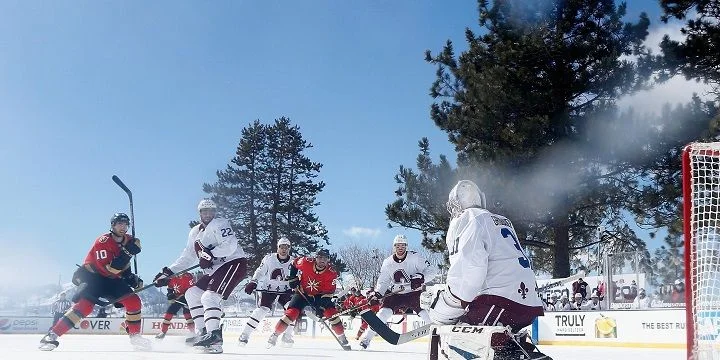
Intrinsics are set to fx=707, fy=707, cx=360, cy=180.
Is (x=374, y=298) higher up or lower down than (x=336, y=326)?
higher up

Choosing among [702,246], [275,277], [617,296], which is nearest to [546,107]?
[617,296]

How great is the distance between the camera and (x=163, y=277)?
25.9 ft

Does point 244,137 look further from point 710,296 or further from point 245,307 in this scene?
point 710,296

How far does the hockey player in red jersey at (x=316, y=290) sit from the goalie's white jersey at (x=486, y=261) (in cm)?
610

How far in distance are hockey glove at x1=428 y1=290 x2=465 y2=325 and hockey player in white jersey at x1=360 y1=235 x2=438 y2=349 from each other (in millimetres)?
5818

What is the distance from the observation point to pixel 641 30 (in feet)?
73.4

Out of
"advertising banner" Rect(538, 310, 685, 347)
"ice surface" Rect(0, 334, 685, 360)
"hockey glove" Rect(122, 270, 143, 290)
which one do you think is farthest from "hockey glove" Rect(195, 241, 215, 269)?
"advertising banner" Rect(538, 310, 685, 347)

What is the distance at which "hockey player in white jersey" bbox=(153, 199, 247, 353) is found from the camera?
7.30m

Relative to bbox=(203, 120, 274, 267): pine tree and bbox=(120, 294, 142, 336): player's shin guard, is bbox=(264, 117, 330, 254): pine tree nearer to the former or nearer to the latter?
bbox=(203, 120, 274, 267): pine tree

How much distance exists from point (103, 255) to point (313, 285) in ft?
10.6

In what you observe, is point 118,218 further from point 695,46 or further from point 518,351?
point 695,46

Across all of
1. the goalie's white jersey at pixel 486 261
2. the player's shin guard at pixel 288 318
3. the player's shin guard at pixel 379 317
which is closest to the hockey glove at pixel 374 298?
the player's shin guard at pixel 379 317

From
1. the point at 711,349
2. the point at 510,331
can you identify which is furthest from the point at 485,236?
the point at 711,349

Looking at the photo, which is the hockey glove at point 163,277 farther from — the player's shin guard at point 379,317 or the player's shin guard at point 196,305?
the player's shin guard at point 379,317
